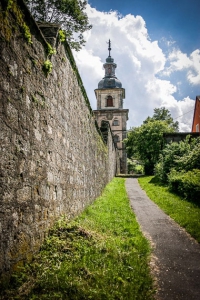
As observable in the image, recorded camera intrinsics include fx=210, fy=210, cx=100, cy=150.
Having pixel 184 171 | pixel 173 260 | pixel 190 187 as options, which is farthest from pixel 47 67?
pixel 184 171

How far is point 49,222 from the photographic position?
329 centimetres

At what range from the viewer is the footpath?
2686 mm

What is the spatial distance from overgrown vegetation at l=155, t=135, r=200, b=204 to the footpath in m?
3.10

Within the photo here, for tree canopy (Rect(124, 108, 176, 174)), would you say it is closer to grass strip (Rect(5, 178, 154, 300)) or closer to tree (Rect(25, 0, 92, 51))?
tree (Rect(25, 0, 92, 51))

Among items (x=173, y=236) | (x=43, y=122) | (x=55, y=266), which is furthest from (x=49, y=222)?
(x=173, y=236)

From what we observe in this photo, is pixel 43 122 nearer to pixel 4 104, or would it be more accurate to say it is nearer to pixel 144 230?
pixel 4 104

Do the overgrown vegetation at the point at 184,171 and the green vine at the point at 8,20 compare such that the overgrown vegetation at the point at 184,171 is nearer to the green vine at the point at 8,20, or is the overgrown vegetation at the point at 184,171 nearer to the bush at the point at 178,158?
the bush at the point at 178,158

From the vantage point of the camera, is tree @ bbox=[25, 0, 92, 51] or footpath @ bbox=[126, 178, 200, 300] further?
tree @ bbox=[25, 0, 92, 51]

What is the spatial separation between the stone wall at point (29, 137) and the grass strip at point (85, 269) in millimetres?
207

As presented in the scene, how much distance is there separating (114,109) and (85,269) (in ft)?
127

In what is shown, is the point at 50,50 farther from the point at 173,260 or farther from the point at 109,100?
the point at 109,100

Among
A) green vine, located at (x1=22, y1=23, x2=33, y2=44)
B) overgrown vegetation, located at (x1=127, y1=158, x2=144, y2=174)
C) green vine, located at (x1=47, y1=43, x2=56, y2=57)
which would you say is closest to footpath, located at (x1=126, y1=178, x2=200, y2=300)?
green vine, located at (x1=22, y1=23, x2=33, y2=44)

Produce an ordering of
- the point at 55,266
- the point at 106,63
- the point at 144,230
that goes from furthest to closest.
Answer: the point at 106,63
the point at 144,230
the point at 55,266

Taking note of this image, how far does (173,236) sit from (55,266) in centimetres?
307
